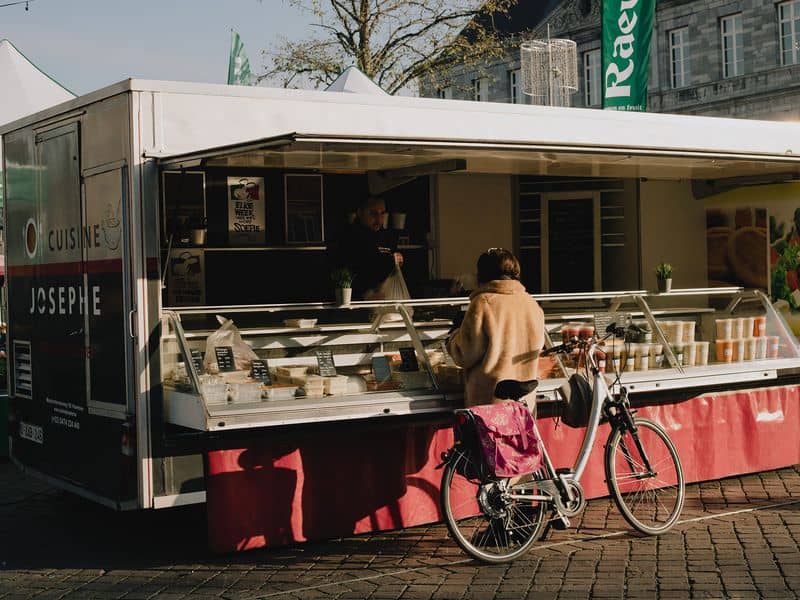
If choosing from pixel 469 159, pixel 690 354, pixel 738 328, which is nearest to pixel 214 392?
pixel 469 159

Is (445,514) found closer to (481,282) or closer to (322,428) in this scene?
(322,428)

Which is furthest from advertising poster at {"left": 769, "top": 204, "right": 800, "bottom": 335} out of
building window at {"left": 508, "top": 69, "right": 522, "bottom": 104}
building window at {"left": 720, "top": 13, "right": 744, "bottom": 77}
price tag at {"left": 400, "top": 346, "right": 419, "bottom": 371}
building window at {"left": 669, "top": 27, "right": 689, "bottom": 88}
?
building window at {"left": 508, "top": 69, "right": 522, "bottom": 104}

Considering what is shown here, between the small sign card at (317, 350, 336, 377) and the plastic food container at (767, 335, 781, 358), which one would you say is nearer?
the small sign card at (317, 350, 336, 377)

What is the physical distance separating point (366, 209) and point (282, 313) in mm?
2045

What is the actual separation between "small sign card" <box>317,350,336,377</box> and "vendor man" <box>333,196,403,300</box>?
1590 mm

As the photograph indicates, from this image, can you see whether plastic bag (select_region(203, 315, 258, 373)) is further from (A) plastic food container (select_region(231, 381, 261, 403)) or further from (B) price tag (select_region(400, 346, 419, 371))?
(B) price tag (select_region(400, 346, 419, 371))

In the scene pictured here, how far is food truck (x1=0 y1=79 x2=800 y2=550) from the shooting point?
6805 millimetres

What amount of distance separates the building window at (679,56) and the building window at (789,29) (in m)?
4.34

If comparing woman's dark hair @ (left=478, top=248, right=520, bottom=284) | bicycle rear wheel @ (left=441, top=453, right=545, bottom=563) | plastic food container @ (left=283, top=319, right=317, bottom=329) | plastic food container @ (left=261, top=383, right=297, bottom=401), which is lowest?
bicycle rear wheel @ (left=441, top=453, right=545, bottom=563)

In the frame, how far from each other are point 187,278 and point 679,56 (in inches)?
1473

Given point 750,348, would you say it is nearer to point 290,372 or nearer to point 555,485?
point 555,485

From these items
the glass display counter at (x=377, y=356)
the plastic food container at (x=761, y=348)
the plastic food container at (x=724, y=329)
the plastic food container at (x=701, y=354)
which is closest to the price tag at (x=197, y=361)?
the glass display counter at (x=377, y=356)

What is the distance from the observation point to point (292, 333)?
739 centimetres

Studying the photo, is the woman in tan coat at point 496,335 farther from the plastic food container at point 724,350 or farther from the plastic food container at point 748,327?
the plastic food container at point 748,327
